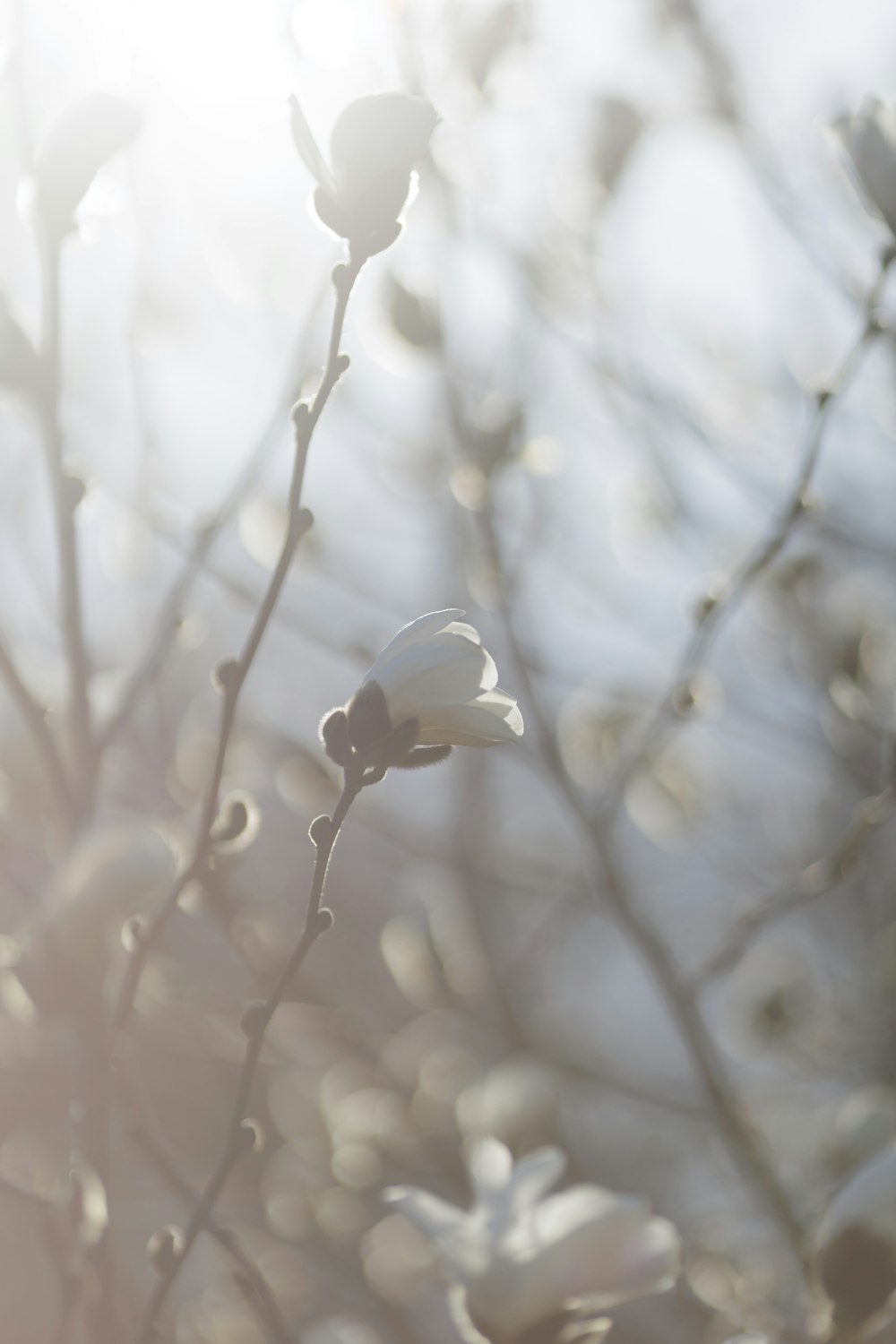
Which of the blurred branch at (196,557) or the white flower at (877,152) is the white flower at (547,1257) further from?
the white flower at (877,152)

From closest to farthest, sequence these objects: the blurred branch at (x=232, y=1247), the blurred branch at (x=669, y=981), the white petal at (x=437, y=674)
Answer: the white petal at (x=437, y=674), the blurred branch at (x=232, y=1247), the blurred branch at (x=669, y=981)

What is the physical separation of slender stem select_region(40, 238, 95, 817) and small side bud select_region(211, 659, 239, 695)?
0.15 meters

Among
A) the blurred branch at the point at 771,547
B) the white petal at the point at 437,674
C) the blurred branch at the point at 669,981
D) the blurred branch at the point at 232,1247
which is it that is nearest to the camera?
the white petal at the point at 437,674

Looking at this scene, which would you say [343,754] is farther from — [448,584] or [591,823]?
[448,584]

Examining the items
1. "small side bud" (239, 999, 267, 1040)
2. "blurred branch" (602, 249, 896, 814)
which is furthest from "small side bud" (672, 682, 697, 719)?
"small side bud" (239, 999, 267, 1040)

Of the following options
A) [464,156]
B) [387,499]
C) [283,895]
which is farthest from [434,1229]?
[283,895]

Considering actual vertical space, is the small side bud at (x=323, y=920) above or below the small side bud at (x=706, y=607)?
below

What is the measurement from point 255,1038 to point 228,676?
0.70ft

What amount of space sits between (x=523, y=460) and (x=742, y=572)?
1.19ft

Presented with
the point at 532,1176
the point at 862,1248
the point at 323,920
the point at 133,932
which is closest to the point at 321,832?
the point at 323,920

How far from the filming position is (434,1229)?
65 centimetres

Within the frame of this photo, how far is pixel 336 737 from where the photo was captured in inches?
23.5

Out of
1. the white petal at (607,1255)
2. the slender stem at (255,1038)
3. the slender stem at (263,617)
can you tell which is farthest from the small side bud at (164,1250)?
the white petal at (607,1255)

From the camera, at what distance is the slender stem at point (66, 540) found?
72cm
